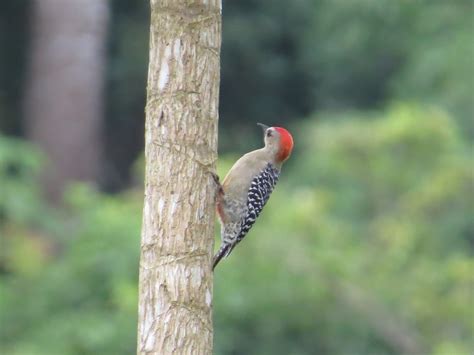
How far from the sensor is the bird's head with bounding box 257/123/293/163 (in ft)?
31.9

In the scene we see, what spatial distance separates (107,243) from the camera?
591 inches

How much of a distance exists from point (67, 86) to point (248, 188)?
35.6ft

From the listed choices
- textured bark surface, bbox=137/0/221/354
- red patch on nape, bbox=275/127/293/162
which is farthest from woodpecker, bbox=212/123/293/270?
textured bark surface, bbox=137/0/221/354

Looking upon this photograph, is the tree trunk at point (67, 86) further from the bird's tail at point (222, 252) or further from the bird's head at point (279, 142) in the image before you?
the bird's tail at point (222, 252)

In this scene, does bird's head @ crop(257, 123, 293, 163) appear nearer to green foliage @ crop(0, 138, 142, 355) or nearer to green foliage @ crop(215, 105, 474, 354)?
green foliage @ crop(0, 138, 142, 355)

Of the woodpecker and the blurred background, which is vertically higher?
the blurred background

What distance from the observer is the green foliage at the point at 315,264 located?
14.5 metres

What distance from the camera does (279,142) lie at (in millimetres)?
9805

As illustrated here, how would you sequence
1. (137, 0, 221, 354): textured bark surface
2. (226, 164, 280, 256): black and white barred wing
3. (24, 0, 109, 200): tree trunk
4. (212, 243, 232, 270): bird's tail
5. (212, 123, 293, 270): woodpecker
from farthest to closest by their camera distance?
1. (24, 0, 109, 200): tree trunk
2. (226, 164, 280, 256): black and white barred wing
3. (212, 123, 293, 270): woodpecker
4. (212, 243, 232, 270): bird's tail
5. (137, 0, 221, 354): textured bark surface

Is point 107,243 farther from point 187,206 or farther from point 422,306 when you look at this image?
point 187,206

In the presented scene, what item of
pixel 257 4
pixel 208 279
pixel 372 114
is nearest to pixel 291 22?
pixel 257 4

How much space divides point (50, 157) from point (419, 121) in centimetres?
644

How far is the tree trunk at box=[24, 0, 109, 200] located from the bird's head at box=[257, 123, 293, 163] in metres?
9.86

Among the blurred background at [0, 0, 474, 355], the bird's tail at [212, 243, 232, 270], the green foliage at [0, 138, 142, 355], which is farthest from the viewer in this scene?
the blurred background at [0, 0, 474, 355]
